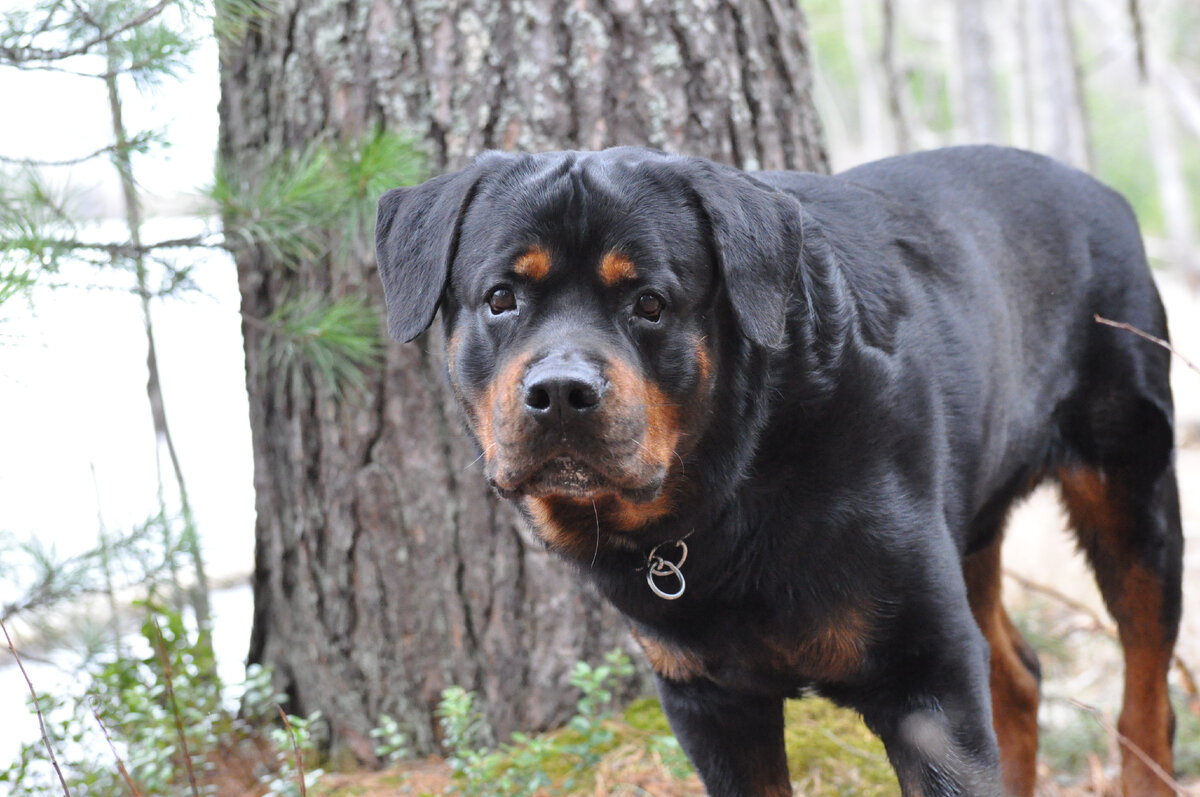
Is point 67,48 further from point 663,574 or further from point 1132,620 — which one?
point 1132,620

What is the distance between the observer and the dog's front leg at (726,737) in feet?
9.08

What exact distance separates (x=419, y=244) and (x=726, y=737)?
1.45m

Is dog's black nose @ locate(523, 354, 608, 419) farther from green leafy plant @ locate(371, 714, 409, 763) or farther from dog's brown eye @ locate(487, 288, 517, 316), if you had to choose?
green leafy plant @ locate(371, 714, 409, 763)

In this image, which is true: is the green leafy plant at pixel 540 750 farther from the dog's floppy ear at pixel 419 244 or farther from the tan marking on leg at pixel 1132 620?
the tan marking on leg at pixel 1132 620

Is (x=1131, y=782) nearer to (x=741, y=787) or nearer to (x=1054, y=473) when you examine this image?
(x=1054, y=473)

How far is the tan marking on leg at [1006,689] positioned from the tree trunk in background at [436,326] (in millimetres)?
1257

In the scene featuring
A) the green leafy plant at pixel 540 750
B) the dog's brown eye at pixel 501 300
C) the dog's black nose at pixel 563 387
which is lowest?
the green leafy plant at pixel 540 750

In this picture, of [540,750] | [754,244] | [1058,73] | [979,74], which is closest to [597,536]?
[754,244]

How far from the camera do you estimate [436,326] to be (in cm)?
364

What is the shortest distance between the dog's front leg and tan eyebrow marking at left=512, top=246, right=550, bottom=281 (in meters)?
1.08

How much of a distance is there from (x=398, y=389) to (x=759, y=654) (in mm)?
1811

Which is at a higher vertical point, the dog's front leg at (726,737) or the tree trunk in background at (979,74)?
the tree trunk in background at (979,74)

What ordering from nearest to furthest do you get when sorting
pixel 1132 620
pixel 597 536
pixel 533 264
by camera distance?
pixel 533 264, pixel 597 536, pixel 1132 620

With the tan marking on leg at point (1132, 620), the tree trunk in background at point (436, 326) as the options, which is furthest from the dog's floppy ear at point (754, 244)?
the tan marking on leg at point (1132, 620)
